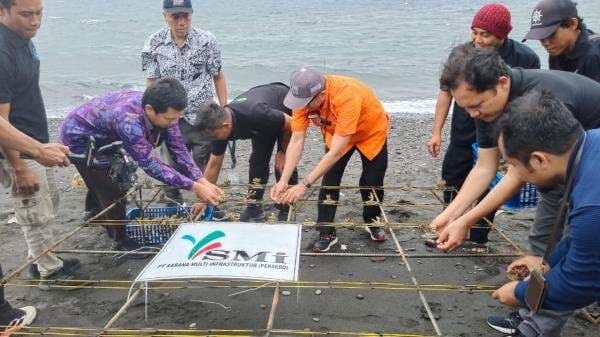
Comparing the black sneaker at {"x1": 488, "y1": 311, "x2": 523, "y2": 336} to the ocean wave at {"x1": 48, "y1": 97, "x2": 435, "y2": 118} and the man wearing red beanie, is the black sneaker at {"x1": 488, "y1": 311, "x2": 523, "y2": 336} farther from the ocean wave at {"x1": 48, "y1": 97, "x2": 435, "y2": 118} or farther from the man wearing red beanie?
the ocean wave at {"x1": 48, "y1": 97, "x2": 435, "y2": 118}

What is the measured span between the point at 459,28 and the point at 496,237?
83.5 feet

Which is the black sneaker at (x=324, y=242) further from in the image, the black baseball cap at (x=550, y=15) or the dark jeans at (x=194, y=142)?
the black baseball cap at (x=550, y=15)

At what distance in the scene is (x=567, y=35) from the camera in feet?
12.1

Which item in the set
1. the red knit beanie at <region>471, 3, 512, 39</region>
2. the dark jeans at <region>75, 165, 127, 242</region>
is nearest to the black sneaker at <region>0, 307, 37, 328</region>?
the dark jeans at <region>75, 165, 127, 242</region>

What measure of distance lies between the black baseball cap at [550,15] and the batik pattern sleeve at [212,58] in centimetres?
316

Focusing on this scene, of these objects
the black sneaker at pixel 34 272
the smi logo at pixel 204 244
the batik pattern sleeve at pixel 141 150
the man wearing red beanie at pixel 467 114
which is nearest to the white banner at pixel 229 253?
the smi logo at pixel 204 244

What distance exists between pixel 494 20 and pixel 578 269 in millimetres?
2499

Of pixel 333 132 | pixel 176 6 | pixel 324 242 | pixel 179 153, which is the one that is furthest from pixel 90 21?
pixel 324 242

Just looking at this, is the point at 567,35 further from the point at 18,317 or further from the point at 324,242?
the point at 18,317

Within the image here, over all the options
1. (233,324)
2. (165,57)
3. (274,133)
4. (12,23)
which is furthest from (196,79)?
(233,324)

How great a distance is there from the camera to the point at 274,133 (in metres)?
5.07

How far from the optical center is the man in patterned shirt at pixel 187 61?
16.7 ft

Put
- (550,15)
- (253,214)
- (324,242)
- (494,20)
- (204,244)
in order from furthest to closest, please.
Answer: (253,214)
(324,242)
(494,20)
(550,15)
(204,244)

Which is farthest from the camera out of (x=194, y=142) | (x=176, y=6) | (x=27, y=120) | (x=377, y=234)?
(x=194, y=142)
